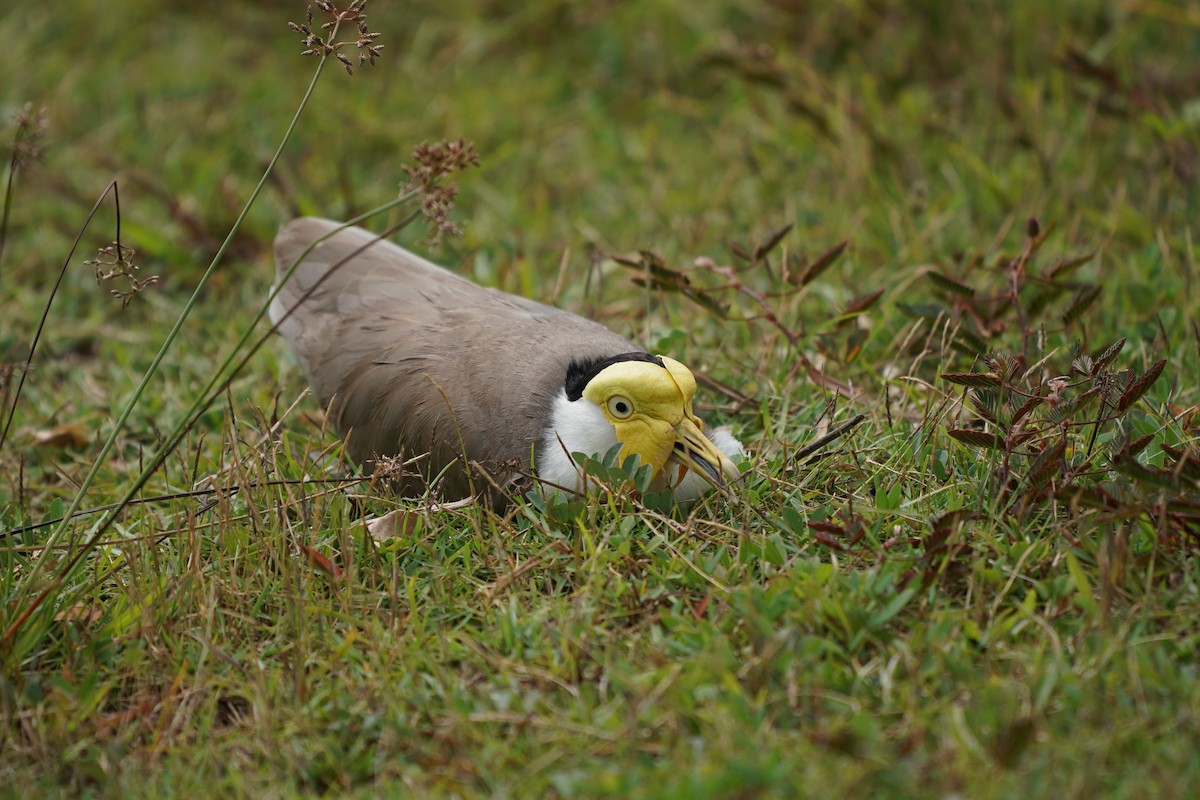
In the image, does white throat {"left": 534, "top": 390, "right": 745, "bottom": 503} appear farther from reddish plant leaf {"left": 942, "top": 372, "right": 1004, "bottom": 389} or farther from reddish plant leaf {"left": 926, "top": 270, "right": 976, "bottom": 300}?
reddish plant leaf {"left": 926, "top": 270, "right": 976, "bottom": 300}

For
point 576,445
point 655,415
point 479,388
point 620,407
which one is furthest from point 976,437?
point 479,388

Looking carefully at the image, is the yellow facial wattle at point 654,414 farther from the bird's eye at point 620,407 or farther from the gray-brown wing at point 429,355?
the gray-brown wing at point 429,355

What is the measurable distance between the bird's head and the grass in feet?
0.55

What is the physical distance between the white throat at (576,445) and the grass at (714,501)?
0.12 meters

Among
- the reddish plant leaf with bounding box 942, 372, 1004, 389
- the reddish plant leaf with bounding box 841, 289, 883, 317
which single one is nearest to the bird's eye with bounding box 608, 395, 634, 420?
the reddish plant leaf with bounding box 942, 372, 1004, 389

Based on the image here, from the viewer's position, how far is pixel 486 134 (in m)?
6.59

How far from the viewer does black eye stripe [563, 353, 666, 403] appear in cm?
Answer: 364

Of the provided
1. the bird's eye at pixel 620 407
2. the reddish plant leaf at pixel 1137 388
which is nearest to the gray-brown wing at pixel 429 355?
the bird's eye at pixel 620 407

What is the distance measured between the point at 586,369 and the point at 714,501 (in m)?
0.58

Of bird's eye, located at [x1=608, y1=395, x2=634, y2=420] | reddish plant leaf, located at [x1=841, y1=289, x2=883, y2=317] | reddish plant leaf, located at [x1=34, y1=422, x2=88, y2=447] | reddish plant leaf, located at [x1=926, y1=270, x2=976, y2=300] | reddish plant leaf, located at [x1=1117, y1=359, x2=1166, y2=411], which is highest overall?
reddish plant leaf, located at [x1=1117, y1=359, x2=1166, y2=411]

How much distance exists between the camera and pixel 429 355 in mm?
3961

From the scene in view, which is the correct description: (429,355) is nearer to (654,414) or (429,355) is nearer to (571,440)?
(571,440)

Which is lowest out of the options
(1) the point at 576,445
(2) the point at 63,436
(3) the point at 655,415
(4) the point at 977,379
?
(2) the point at 63,436

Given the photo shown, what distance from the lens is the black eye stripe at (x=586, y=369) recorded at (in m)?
3.64
